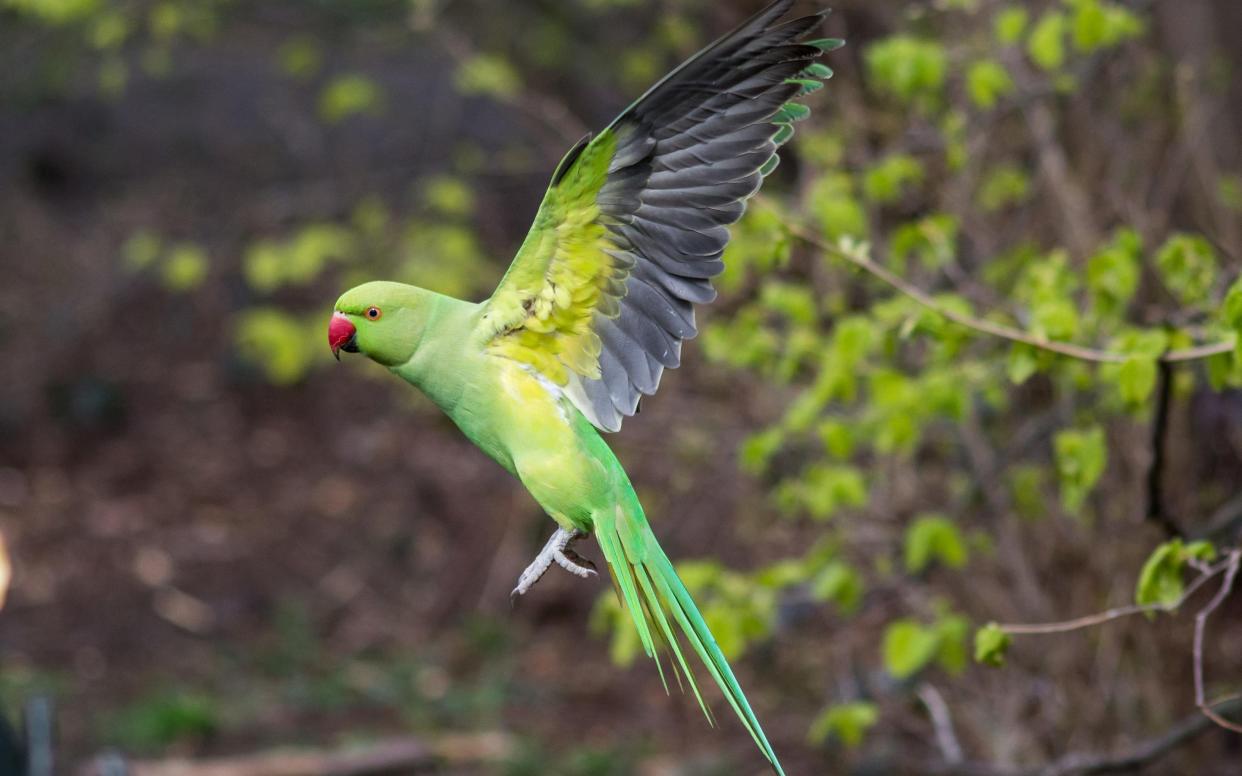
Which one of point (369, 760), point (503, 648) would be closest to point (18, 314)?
point (503, 648)

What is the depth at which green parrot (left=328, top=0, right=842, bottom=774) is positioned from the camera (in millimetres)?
1598

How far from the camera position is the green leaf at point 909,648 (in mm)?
3018

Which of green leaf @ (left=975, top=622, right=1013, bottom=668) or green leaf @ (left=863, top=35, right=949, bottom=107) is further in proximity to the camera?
green leaf @ (left=863, top=35, right=949, bottom=107)

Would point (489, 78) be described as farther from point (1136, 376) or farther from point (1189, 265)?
point (1136, 376)

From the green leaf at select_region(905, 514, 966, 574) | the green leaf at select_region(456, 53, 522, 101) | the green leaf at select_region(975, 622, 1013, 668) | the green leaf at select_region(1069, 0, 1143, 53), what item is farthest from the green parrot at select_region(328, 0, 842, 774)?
the green leaf at select_region(456, 53, 522, 101)

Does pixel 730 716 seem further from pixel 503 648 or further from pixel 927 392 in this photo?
pixel 927 392

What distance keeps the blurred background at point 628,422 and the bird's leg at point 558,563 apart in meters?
0.89

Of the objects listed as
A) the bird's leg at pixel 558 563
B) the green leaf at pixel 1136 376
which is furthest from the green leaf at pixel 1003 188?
the bird's leg at pixel 558 563

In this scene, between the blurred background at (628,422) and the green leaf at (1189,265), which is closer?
the green leaf at (1189,265)

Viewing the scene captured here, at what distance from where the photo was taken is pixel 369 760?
17.3 feet

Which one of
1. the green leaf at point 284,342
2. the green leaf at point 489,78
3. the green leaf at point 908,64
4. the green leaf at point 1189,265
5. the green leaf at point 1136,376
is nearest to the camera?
the green leaf at point 1136,376

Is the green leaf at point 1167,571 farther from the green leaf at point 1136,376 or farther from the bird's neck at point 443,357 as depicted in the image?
the bird's neck at point 443,357

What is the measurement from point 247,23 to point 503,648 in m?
3.37

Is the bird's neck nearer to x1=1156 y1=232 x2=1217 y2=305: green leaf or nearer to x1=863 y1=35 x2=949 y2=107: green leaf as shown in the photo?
x1=1156 y1=232 x2=1217 y2=305: green leaf
